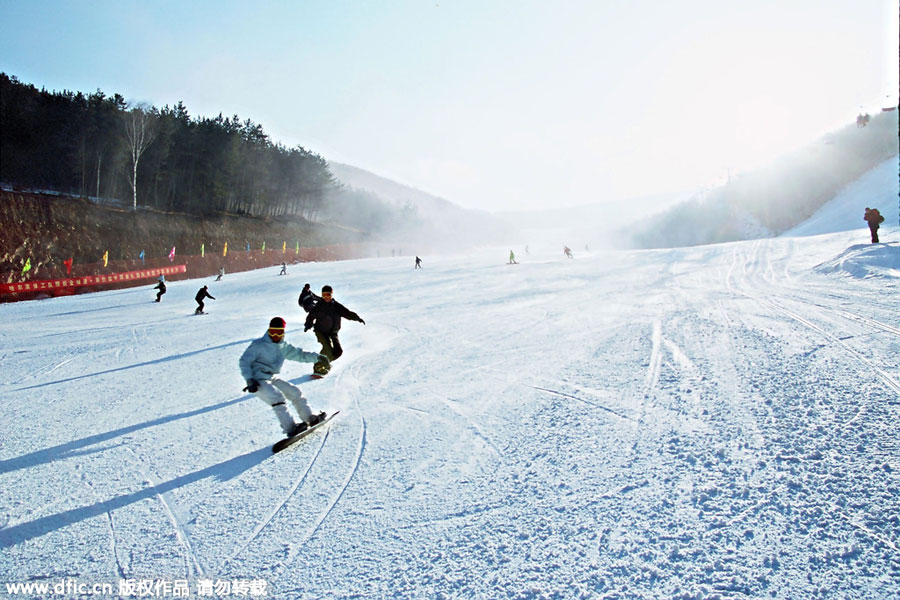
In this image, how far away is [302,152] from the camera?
63.8m

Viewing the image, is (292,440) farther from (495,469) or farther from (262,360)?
(495,469)

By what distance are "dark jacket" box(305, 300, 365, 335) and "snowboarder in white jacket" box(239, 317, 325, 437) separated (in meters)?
3.07

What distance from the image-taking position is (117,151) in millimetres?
41000

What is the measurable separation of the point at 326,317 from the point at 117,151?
45.2m

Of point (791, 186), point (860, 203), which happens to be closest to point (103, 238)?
point (860, 203)

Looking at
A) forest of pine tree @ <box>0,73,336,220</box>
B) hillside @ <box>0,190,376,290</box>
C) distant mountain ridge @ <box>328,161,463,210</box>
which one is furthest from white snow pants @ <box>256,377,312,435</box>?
distant mountain ridge @ <box>328,161,463,210</box>

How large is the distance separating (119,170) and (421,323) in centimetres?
4468

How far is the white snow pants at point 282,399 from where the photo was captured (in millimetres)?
5254

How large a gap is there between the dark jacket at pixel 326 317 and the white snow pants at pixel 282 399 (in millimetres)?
3093

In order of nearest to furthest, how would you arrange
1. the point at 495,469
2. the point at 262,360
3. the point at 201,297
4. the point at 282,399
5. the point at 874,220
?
the point at 495,469, the point at 262,360, the point at 282,399, the point at 874,220, the point at 201,297

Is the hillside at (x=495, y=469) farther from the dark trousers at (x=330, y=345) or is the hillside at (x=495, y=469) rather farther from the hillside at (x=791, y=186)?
the hillside at (x=791, y=186)

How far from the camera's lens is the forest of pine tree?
1559 inches

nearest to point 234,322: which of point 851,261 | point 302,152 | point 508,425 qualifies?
point 508,425

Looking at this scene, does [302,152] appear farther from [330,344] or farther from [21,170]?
[330,344]
